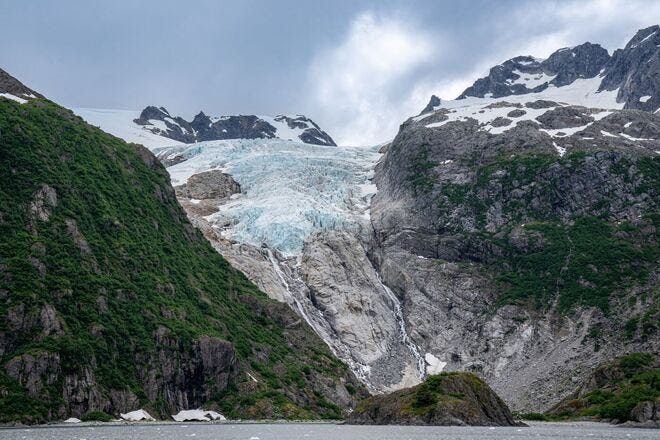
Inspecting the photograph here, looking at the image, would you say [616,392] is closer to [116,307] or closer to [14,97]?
[116,307]

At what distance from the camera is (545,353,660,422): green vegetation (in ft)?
364

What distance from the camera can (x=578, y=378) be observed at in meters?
147

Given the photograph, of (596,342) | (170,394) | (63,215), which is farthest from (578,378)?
(63,215)

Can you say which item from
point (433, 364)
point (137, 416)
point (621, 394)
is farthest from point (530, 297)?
point (137, 416)

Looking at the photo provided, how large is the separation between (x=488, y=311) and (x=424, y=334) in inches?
576

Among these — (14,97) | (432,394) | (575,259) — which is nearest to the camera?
(432,394)

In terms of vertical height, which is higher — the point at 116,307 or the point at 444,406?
the point at 116,307

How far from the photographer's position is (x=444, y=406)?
99.8m

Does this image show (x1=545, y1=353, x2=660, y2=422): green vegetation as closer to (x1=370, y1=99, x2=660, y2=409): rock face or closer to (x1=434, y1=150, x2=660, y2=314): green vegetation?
(x1=370, y1=99, x2=660, y2=409): rock face

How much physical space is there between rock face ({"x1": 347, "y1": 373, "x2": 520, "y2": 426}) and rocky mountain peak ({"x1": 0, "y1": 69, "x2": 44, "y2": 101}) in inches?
4089

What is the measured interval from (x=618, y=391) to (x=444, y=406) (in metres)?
37.3

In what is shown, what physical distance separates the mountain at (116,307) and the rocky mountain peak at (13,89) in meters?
0.58

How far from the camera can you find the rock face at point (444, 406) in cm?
9988

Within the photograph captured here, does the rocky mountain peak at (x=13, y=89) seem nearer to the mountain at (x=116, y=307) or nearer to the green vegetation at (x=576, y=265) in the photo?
the mountain at (x=116, y=307)
